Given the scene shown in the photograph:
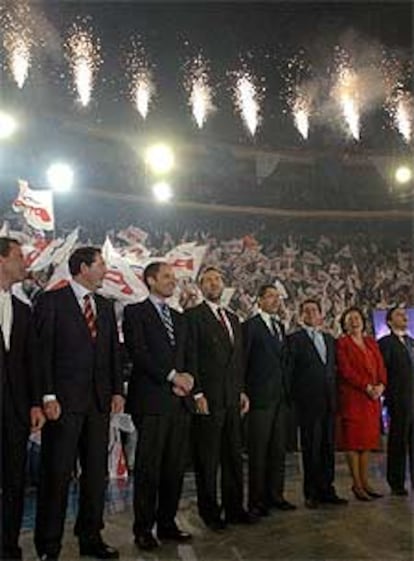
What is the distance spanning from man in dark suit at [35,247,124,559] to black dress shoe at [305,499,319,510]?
162 centimetres

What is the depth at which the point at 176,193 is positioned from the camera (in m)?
14.2

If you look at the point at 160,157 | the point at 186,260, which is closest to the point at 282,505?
the point at 186,260

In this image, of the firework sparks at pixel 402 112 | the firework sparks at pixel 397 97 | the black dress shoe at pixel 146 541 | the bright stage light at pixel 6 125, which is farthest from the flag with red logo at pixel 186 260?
the bright stage light at pixel 6 125

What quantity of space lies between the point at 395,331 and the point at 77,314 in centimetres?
281

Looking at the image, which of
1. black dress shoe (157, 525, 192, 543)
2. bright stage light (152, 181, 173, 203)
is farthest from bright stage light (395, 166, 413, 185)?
black dress shoe (157, 525, 192, 543)

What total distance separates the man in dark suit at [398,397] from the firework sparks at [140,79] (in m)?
4.57

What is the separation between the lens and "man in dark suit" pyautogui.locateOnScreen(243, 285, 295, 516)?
445cm

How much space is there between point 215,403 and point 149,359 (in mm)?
531

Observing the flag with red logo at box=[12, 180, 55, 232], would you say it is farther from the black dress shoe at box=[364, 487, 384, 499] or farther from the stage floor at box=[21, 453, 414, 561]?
the black dress shoe at box=[364, 487, 384, 499]

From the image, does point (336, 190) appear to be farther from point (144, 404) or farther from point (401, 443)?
point (144, 404)

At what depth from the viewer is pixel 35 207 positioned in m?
6.53

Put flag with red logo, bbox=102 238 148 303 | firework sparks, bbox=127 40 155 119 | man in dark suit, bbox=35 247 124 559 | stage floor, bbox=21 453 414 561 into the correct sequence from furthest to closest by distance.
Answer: firework sparks, bbox=127 40 155 119 → flag with red logo, bbox=102 238 148 303 → stage floor, bbox=21 453 414 561 → man in dark suit, bbox=35 247 124 559

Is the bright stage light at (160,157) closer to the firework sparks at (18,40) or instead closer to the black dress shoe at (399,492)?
the firework sparks at (18,40)

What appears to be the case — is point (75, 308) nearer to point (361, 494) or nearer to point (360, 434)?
point (360, 434)
